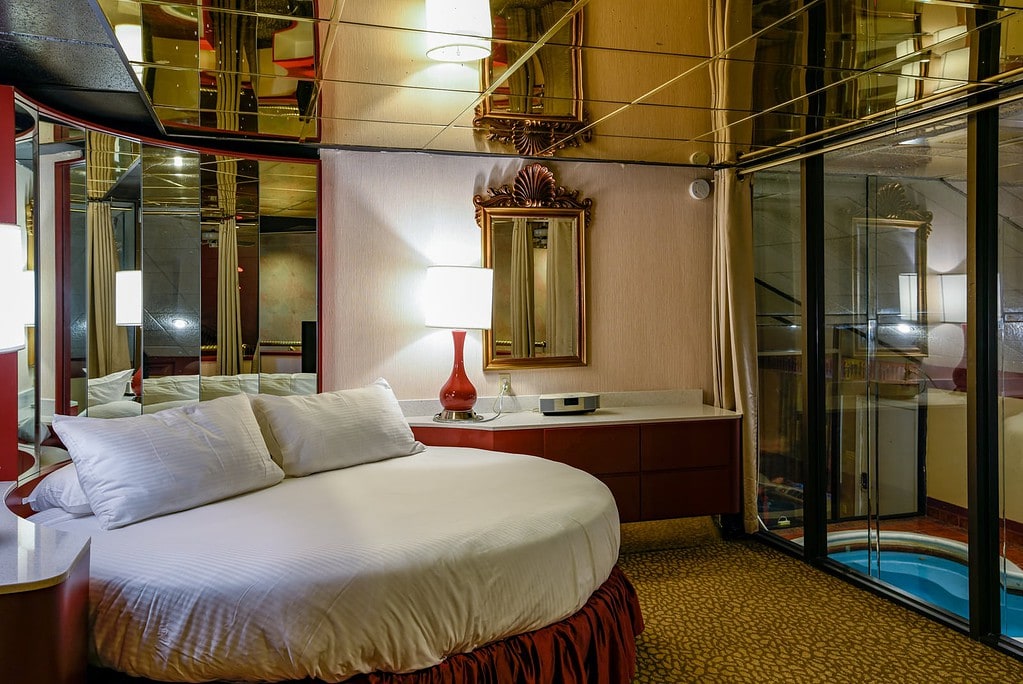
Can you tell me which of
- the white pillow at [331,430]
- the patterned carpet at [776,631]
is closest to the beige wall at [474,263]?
the white pillow at [331,430]

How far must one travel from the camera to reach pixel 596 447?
438cm

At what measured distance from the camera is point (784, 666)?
313 cm

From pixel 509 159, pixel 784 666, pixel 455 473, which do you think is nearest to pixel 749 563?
pixel 784 666

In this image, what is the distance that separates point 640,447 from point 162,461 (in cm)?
254

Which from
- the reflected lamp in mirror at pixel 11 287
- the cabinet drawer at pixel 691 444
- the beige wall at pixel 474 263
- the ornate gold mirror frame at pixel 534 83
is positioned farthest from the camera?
the cabinet drawer at pixel 691 444

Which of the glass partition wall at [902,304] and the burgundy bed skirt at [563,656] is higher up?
the glass partition wall at [902,304]

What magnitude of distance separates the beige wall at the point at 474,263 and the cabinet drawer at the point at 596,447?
0.51 metres

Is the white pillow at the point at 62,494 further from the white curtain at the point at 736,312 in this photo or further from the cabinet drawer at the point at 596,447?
the white curtain at the point at 736,312

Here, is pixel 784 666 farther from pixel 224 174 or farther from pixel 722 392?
pixel 224 174

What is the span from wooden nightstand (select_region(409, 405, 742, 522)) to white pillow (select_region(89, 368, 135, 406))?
1360 millimetres

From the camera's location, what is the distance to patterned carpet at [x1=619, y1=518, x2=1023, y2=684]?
3.07 meters

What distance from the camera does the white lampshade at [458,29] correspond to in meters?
2.32

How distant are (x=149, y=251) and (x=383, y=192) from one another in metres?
1.25

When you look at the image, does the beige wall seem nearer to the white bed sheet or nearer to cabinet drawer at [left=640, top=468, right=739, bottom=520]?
cabinet drawer at [left=640, top=468, right=739, bottom=520]
